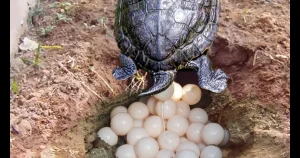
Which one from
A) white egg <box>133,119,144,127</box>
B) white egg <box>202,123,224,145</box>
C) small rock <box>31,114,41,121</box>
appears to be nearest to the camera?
small rock <box>31,114,41,121</box>

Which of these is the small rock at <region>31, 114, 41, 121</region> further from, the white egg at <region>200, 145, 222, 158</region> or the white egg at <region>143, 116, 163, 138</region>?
the white egg at <region>200, 145, 222, 158</region>

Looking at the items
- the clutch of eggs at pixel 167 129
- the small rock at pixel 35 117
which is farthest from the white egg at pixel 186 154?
the small rock at pixel 35 117

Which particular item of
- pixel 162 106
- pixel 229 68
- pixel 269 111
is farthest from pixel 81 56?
pixel 269 111

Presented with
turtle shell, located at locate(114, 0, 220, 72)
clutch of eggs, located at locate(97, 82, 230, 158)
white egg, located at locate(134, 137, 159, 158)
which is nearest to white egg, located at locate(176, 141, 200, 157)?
clutch of eggs, located at locate(97, 82, 230, 158)

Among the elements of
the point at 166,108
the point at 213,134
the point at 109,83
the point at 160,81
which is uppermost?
the point at 160,81

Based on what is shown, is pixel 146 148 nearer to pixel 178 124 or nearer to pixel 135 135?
pixel 135 135

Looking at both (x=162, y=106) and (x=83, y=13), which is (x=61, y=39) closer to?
(x=83, y=13)

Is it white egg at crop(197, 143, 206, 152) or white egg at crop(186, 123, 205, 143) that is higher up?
white egg at crop(186, 123, 205, 143)

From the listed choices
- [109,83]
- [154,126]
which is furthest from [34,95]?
[154,126]
